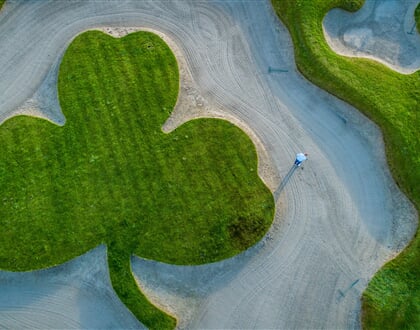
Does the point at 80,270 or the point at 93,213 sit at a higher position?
the point at 93,213

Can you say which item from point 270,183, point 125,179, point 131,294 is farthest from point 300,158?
point 131,294

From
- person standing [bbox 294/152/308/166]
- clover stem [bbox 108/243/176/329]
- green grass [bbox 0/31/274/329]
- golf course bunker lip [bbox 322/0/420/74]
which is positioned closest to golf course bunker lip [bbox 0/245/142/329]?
clover stem [bbox 108/243/176/329]

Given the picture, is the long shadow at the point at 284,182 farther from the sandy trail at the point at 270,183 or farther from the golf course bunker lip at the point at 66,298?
the golf course bunker lip at the point at 66,298

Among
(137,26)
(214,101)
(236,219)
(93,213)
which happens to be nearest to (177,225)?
(236,219)

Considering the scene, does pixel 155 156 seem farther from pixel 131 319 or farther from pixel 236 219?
pixel 131 319

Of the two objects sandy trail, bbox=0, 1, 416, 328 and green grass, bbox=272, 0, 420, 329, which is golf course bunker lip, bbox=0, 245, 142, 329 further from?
green grass, bbox=272, 0, 420, 329

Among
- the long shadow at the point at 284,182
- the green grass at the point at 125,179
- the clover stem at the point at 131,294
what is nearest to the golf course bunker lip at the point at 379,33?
the long shadow at the point at 284,182

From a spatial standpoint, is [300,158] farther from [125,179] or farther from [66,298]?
[66,298]
